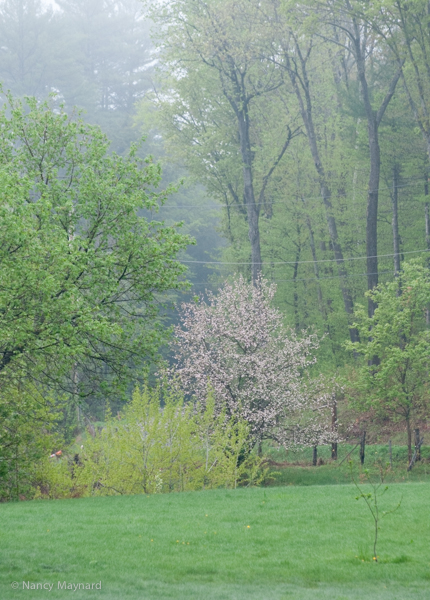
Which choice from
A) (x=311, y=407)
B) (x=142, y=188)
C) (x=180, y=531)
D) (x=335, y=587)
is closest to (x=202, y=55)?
(x=311, y=407)

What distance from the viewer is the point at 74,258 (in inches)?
440

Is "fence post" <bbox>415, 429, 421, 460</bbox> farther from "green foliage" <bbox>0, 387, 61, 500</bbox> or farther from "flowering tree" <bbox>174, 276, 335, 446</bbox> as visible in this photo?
"green foliage" <bbox>0, 387, 61, 500</bbox>

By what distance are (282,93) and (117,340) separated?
30221 mm

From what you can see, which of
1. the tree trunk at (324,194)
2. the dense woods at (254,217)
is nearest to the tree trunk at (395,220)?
the dense woods at (254,217)

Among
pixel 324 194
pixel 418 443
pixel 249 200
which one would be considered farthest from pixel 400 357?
pixel 249 200

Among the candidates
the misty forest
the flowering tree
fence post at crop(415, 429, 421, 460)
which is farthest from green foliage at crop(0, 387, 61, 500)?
fence post at crop(415, 429, 421, 460)

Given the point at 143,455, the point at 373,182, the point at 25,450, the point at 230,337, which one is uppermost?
the point at 373,182

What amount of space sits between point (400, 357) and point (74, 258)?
14291mm

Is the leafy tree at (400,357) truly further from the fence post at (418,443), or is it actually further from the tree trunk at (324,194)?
the tree trunk at (324,194)

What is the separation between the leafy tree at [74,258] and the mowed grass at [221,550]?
8.58ft

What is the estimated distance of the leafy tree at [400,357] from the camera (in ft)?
73.9

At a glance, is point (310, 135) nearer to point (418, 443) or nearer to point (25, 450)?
point (418, 443)

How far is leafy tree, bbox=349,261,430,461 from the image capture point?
73.9 ft

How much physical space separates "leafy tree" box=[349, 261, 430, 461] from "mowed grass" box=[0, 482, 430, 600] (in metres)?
8.70
